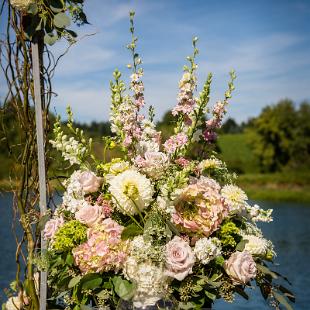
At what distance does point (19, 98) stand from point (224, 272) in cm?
113

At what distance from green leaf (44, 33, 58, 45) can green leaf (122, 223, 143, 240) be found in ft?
2.77

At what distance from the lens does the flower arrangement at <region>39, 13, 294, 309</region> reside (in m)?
1.75

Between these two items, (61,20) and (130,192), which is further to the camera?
(61,20)

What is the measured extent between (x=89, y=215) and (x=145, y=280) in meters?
0.31

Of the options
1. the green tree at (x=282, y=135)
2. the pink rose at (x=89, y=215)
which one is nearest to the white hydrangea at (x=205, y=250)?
the pink rose at (x=89, y=215)

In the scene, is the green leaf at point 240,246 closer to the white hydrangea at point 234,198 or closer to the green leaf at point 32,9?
the white hydrangea at point 234,198

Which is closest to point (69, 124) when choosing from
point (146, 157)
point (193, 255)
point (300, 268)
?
point (146, 157)

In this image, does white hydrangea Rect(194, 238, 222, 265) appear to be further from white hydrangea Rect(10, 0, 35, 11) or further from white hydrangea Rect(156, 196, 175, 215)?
white hydrangea Rect(10, 0, 35, 11)

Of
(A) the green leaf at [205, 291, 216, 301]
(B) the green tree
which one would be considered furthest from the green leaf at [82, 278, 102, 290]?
(B) the green tree

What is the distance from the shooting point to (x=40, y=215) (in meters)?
2.08

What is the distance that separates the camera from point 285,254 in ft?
38.8

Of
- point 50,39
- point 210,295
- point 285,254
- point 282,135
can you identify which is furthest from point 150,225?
point 282,135

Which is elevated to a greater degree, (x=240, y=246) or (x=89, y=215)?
(x=89, y=215)

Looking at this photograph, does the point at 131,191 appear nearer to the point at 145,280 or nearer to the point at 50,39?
the point at 145,280
